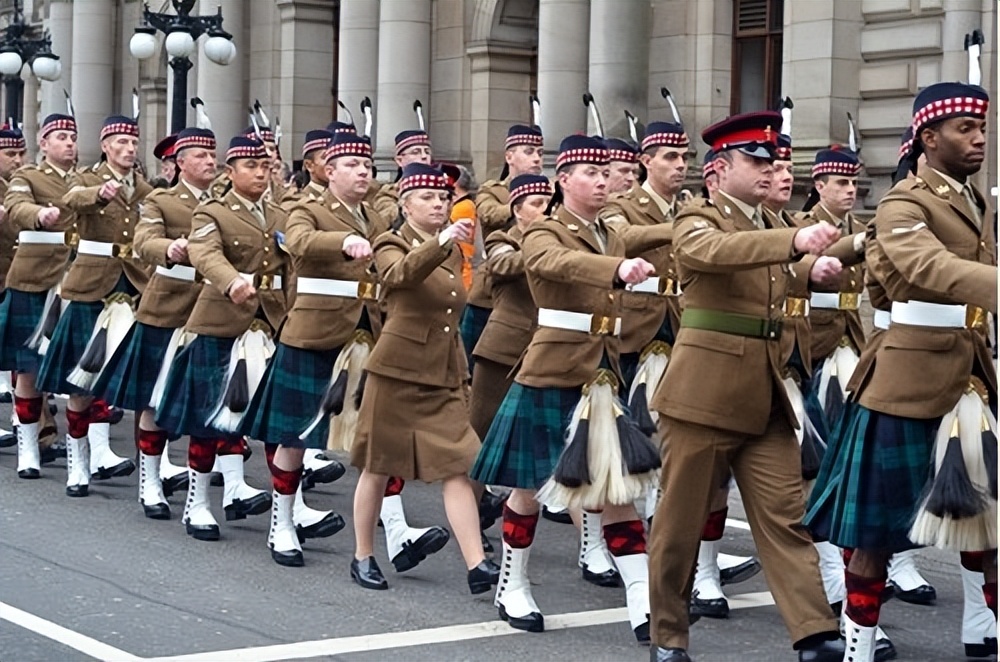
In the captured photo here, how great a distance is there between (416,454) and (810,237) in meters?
2.88

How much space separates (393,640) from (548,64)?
13349 mm

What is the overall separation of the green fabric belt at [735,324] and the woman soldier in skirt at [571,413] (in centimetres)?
85

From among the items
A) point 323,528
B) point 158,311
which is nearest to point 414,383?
point 323,528

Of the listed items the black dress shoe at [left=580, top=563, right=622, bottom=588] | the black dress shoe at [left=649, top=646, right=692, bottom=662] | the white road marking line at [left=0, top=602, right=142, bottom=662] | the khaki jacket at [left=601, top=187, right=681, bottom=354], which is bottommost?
the white road marking line at [left=0, top=602, right=142, bottom=662]

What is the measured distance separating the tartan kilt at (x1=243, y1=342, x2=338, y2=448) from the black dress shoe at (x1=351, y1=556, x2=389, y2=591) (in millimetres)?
997

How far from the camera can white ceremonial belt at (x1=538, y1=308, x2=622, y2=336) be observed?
810 centimetres

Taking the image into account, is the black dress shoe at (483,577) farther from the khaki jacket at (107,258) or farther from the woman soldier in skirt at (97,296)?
the khaki jacket at (107,258)

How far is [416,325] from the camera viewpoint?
8.64 meters

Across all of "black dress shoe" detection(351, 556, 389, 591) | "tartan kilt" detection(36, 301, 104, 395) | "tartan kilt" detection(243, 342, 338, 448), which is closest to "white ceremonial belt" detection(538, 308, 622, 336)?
"black dress shoe" detection(351, 556, 389, 591)

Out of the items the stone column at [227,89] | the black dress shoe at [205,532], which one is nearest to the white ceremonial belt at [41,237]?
the black dress shoe at [205,532]

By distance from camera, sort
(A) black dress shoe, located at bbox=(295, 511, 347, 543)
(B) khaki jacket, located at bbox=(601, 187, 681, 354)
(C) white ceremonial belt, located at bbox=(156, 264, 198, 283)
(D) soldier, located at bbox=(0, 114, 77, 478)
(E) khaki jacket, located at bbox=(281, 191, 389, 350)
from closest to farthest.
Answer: (E) khaki jacket, located at bbox=(281, 191, 389, 350), (B) khaki jacket, located at bbox=(601, 187, 681, 354), (A) black dress shoe, located at bbox=(295, 511, 347, 543), (C) white ceremonial belt, located at bbox=(156, 264, 198, 283), (D) soldier, located at bbox=(0, 114, 77, 478)

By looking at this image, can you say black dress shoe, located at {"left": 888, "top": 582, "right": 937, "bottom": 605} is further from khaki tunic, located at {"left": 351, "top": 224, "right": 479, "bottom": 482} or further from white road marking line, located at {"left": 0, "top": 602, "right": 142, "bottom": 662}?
white road marking line, located at {"left": 0, "top": 602, "right": 142, "bottom": 662}

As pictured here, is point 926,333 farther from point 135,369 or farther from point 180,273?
point 135,369

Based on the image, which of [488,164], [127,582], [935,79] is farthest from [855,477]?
[488,164]
